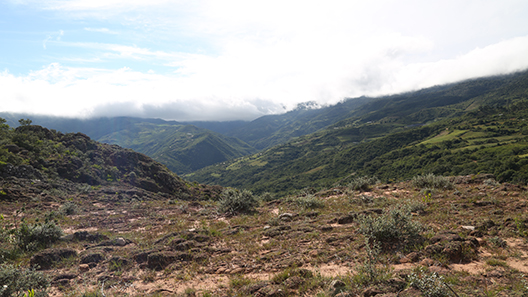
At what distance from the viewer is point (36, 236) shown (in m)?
9.93

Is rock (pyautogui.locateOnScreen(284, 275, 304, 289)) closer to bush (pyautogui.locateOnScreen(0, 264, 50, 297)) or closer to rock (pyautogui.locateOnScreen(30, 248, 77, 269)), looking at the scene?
bush (pyautogui.locateOnScreen(0, 264, 50, 297))

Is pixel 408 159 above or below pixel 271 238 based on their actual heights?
below

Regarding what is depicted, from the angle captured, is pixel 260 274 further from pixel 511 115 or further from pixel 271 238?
pixel 511 115

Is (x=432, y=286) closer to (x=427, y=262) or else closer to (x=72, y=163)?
(x=427, y=262)

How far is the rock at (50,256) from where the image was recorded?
327 inches

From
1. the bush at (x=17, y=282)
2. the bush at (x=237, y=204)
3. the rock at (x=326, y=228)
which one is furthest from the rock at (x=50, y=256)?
the rock at (x=326, y=228)

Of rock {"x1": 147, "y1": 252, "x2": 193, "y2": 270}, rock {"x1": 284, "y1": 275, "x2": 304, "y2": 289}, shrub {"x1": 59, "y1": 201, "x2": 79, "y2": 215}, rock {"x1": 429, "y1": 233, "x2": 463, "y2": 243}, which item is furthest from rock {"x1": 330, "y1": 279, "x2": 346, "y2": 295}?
shrub {"x1": 59, "y1": 201, "x2": 79, "y2": 215}

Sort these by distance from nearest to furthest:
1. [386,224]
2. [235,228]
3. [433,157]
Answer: [386,224], [235,228], [433,157]

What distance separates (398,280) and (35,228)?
15.1m

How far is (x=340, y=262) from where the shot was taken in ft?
24.2

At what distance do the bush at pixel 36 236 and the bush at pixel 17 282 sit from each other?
161 inches

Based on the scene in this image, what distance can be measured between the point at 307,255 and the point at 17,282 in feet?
29.2

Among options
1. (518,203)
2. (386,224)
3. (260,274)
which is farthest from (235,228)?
(518,203)

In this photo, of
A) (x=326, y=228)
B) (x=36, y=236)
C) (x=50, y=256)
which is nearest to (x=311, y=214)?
(x=326, y=228)
